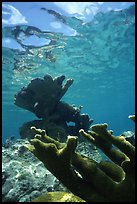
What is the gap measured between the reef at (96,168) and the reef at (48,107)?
778 cm

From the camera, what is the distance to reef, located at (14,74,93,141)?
38.6 ft

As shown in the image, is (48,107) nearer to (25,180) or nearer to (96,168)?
(25,180)

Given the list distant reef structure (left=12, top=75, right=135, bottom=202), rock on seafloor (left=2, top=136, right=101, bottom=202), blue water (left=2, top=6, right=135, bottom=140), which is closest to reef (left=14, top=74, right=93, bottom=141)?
rock on seafloor (left=2, top=136, right=101, bottom=202)

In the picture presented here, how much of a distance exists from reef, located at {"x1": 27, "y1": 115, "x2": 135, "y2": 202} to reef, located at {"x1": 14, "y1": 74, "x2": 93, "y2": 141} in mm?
7784

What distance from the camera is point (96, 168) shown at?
3582 mm

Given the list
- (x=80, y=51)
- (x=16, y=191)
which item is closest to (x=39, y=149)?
(x=16, y=191)

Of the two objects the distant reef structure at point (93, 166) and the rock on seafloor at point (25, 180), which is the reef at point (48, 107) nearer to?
the rock on seafloor at point (25, 180)

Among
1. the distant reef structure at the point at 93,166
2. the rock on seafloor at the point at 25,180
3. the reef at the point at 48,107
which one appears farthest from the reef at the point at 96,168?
the reef at the point at 48,107

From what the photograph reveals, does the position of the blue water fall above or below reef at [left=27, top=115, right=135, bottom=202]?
above

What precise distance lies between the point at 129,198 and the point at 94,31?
22.1m

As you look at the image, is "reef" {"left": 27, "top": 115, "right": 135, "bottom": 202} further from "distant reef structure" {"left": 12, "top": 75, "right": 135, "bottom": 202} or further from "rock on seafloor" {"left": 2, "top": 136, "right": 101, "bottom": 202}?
"rock on seafloor" {"left": 2, "top": 136, "right": 101, "bottom": 202}

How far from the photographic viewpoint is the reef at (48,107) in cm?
1176

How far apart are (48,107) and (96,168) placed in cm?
834

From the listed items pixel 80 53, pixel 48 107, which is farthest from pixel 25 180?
pixel 80 53
